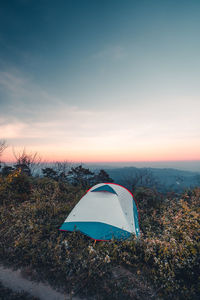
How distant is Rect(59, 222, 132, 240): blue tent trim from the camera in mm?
4681

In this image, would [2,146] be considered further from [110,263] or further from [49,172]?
[110,263]

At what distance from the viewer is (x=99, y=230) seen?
484 cm

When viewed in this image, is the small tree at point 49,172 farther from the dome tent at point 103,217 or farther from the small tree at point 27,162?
the dome tent at point 103,217

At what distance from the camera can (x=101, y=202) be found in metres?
5.80

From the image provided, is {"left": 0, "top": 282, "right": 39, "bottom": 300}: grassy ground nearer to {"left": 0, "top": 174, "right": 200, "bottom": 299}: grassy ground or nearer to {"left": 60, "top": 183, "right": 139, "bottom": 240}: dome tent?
{"left": 0, "top": 174, "right": 200, "bottom": 299}: grassy ground

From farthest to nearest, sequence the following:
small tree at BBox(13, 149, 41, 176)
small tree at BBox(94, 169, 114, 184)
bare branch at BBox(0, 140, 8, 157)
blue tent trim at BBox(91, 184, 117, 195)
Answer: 1. small tree at BBox(94, 169, 114, 184)
2. small tree at BBox(13, 149, 41, 176)
3. bare branch at BBox(0, 140, 8, 157)
4. blue tent trim at BBox(91, 184, 117, 195)

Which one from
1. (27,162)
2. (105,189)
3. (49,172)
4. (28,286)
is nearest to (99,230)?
(105,189)

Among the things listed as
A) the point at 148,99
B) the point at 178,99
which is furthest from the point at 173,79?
the point at 148,99

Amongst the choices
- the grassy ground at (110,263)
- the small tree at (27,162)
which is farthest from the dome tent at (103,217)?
the small tree at (27,162)

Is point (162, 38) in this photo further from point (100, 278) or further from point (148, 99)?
point (100, 278)

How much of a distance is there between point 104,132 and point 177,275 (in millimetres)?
16191

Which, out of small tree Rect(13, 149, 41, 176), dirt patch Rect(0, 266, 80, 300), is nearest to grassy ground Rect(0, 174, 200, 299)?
dirt patch Rect(0, 266, 80, 300)

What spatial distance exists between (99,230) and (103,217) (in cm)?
48

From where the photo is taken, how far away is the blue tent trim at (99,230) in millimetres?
4681
